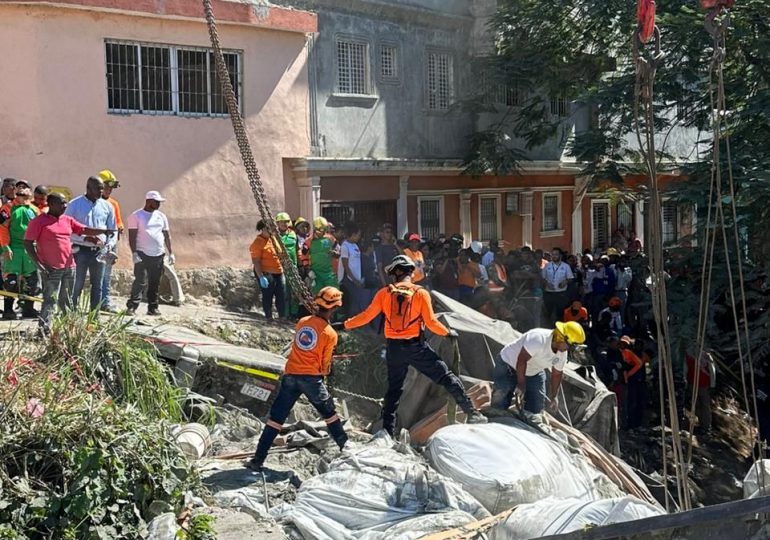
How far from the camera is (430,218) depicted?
19391 mm

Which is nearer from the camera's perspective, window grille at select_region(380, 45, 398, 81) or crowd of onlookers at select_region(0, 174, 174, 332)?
crowd of onlookers at select_region(0, 174, 174, 332)

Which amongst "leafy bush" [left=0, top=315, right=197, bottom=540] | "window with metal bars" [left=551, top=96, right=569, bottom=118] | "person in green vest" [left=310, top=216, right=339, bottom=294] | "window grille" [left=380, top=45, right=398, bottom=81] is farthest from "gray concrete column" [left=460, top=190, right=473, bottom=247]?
"leafy bush" [left=0, top=315, right=197, bottom=540]

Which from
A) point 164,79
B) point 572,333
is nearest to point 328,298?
point 572,333

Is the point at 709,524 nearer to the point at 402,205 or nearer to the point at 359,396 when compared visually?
the point at 359,396

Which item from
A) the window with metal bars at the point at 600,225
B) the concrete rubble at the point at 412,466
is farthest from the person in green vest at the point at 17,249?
the window with metal bars at the point at 600,225

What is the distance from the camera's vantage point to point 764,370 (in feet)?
42.0

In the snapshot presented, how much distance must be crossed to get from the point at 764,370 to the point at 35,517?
9.82 meters

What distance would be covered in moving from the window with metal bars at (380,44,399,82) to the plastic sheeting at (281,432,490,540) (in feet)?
37.9

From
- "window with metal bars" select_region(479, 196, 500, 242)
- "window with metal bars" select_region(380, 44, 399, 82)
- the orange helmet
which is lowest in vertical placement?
the orange helmet

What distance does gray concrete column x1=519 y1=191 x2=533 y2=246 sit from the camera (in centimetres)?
2152

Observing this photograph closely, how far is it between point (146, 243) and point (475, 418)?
15.3ft

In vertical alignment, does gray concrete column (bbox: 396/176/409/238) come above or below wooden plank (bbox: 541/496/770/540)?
above

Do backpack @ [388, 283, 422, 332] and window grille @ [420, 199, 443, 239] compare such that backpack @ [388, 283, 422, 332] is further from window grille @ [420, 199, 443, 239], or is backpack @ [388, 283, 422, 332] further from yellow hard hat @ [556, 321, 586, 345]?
window grille @ [420, 199, 443, 239]

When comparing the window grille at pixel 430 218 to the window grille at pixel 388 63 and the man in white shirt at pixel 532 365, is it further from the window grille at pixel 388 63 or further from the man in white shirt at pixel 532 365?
the man in white shirt at pixel 532 365
